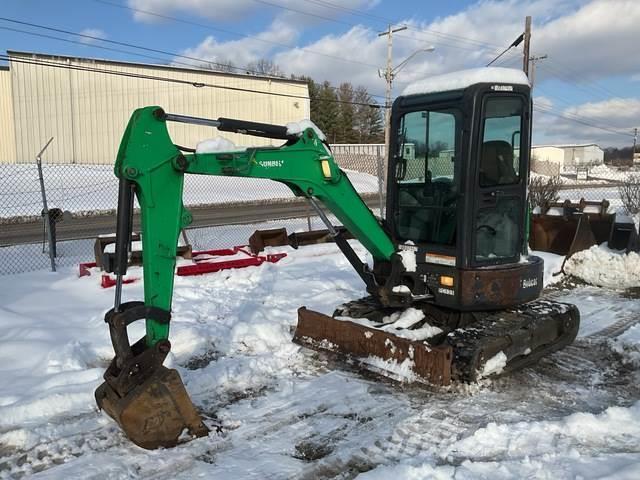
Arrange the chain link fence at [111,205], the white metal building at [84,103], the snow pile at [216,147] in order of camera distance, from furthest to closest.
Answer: the white metal building at [84,103] → the chain link fence at [111,205] → the snow pile at [216,147]

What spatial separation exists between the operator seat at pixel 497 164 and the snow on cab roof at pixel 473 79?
559 mm

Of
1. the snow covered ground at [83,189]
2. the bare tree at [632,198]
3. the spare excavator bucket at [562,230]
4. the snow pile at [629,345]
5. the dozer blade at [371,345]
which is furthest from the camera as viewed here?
the snow covered ground at [83,189]

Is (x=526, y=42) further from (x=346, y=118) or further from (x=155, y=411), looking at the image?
(x=346, y=118)

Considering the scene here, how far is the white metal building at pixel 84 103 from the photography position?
35.4m

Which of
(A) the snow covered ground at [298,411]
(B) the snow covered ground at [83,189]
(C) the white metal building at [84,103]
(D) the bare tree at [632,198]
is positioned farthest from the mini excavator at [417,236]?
(C) the white metal building at [84,103]

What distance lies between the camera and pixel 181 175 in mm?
4051

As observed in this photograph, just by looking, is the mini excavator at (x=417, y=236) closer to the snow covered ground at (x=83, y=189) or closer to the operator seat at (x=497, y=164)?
the operator seat at (x=497, y=164)

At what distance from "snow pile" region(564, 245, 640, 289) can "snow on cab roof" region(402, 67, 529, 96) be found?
210 inches

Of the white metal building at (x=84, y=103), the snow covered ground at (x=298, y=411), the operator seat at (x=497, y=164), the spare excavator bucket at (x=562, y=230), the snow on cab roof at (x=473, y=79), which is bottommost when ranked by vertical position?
the snow covered ground at (x=298, y=411)

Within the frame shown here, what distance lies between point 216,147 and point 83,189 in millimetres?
26912

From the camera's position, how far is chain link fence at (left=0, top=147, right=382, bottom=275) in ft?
41.5

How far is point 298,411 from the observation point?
4.60m

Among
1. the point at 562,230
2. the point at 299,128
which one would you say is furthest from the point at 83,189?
the point at 299,128

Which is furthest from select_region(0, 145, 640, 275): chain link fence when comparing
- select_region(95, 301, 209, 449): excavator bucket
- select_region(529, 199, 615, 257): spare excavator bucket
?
select_region(529, 199, 615, 257): spare excavator bucket
